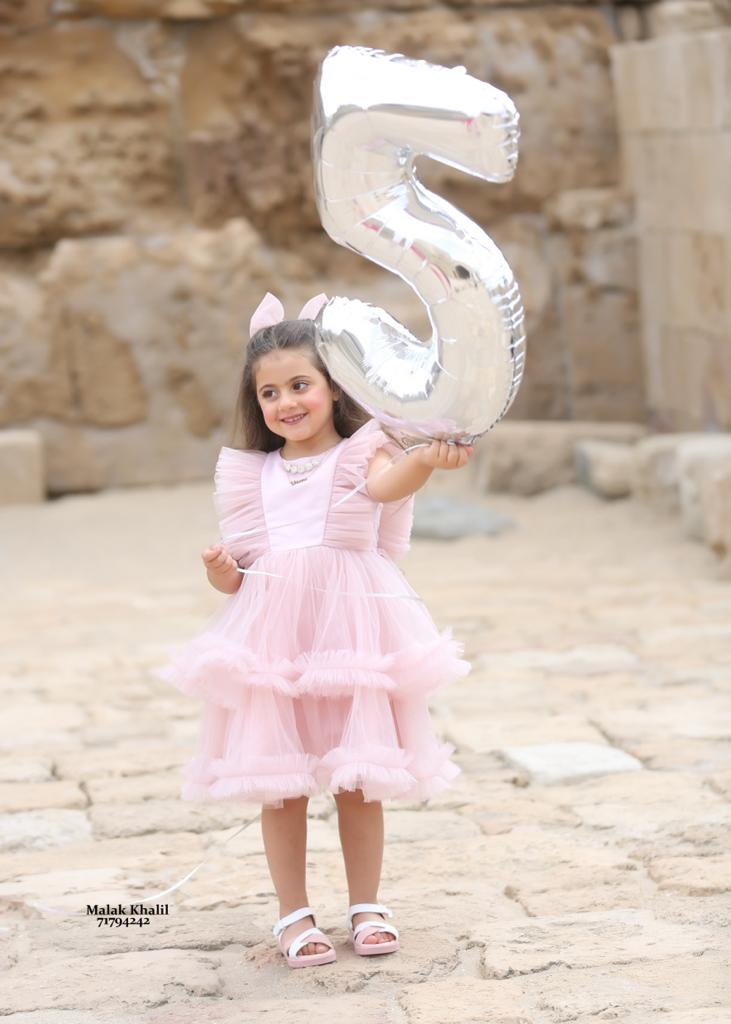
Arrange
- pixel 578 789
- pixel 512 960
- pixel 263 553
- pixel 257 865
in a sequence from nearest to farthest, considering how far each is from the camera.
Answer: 1. pixel 512 960
2. pixel 263 553
3. pixel 257 865
4. pixel 578 789

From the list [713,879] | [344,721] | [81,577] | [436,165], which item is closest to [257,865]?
[344,721]

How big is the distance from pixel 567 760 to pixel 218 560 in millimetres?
1534

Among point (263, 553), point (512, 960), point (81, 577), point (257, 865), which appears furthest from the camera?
point (81, 577)

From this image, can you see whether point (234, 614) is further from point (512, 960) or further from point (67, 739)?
point (67, 739)

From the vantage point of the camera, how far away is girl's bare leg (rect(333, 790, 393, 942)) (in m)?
2.99

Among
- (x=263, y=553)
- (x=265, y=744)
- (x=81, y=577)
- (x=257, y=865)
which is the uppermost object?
(x=263, y=553)

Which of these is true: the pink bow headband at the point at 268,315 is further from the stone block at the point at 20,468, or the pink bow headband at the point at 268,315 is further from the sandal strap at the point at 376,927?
the stone block at the point at 20,468

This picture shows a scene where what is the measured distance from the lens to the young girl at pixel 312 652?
9.52ft

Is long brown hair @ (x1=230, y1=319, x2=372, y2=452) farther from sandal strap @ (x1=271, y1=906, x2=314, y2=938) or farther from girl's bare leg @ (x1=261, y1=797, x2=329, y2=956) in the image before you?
sandal strap @ (x1=271, y1=906, x2=314, y2=938)

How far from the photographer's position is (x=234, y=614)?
304 cm

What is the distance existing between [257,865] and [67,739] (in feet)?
4.11

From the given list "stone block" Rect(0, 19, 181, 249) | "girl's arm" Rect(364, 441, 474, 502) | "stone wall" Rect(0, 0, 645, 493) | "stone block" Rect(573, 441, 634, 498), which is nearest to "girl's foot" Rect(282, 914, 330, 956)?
"girl's arm" Rect(364, 441, 474, 502)

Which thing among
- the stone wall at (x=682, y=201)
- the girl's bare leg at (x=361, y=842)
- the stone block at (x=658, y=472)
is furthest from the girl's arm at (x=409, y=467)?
the stone wall at (x=682, y=201)

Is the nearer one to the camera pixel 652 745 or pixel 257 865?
pixel 257 865
